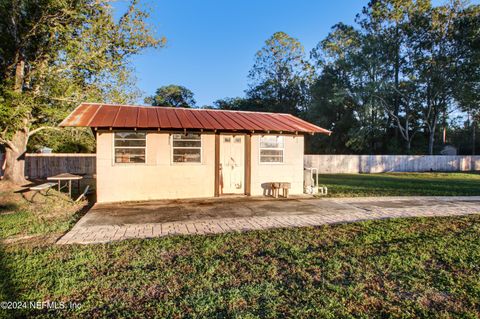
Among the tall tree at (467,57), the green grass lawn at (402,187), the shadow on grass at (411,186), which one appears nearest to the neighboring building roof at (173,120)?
the green grass lawn at (402,187)

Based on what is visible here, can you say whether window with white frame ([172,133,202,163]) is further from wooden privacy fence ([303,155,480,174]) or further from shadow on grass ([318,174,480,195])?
wooden privacy fence ([303,155,480,174])

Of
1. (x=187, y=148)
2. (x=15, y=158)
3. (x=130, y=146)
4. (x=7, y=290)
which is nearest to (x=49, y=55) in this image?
(x=15, y=158)

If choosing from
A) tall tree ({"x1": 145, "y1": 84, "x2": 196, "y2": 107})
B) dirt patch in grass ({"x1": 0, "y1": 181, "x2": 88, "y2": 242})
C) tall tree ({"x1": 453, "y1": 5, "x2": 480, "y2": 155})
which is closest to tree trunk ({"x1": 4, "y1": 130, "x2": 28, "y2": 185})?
dirt patch in grass ({"x1": 0, "y1": 181, "x2": 88, "y2": 242})

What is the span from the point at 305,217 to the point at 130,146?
19.4 ft

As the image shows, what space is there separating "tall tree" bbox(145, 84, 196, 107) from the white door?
4181 cm

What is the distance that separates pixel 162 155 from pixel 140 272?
19.6ft

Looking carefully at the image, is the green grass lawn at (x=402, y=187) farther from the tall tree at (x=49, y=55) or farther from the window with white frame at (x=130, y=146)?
the tall tree at (x=49, y=55)

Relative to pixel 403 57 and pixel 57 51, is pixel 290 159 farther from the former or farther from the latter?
pixel 403 57

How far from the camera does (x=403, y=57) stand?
30.4 meters

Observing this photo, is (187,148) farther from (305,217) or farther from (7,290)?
(7,290)

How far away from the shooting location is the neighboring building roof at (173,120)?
882 centimetres

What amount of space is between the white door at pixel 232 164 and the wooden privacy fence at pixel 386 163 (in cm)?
1496

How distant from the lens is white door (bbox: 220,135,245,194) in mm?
10273

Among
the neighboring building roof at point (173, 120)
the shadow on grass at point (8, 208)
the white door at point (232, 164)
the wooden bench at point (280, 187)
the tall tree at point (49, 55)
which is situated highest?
the tall tree at point (49, 55)
